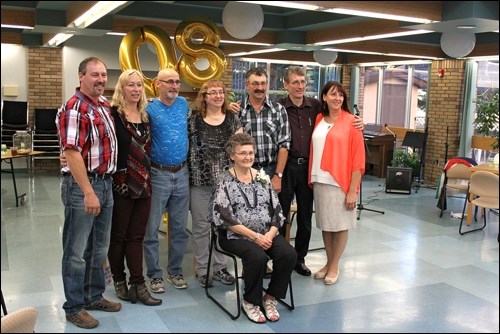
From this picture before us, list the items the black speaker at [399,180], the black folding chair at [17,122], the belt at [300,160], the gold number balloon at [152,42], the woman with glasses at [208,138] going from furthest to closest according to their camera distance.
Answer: the black speaker at [399,180], the black folding chair at [17,122], the gold number balloon at [152,42], the belt at [300,160], the woman with glasses at [208,138]

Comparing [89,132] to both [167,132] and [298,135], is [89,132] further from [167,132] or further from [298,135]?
[298,135]

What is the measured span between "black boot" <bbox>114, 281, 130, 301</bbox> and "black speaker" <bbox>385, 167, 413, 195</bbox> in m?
5.32

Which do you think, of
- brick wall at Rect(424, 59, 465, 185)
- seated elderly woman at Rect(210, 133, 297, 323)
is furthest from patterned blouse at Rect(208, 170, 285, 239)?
brick wall at Rect(424, 59, 465, 185)

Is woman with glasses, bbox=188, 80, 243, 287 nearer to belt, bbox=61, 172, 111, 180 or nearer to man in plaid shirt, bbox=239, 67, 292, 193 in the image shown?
man in plaid shirt, bbox=239, 67, 292, 193

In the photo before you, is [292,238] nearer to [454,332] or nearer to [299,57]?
[454,332]

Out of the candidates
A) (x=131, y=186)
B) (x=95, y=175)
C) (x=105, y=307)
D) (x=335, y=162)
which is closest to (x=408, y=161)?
(x=335, y=162)

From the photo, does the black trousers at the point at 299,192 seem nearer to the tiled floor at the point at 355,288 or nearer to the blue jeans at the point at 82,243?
the tiled floor at the point at 355,288

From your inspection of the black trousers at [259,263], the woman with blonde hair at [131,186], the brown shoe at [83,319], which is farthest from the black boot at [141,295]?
the black trousers at [259,263]

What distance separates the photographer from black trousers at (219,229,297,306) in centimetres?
301

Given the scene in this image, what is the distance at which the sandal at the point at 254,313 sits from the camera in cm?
296

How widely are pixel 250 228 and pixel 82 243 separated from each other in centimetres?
97

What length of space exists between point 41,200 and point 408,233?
425 centimetres

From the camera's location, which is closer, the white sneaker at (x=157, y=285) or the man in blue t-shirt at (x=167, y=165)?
the man in blue t-shirt at (x=167, y=165)

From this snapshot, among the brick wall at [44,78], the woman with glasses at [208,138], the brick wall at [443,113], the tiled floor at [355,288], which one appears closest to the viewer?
the tiled floor at [355,288]
